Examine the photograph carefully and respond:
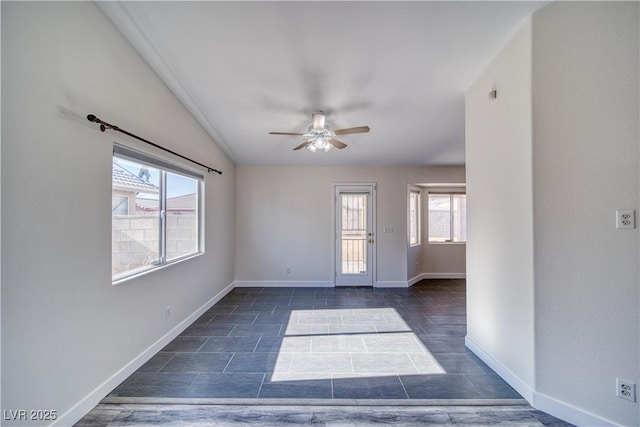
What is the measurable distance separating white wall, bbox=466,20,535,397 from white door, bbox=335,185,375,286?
9.36 ft

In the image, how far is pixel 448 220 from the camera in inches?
260

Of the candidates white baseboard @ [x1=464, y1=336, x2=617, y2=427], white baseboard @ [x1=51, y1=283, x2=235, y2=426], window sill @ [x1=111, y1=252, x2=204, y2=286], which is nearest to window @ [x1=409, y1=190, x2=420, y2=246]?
white baseboard @ [x1=464, y1=336, x2=617, y2=427]

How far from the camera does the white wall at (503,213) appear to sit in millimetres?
2104

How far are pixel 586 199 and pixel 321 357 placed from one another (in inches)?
96.5

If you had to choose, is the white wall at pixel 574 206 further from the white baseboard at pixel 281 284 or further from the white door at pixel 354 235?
the white baseboard at pixel 281 284

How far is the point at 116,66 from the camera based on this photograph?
2.32 metres

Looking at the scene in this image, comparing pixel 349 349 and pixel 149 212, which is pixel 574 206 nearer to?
pixel 349 349

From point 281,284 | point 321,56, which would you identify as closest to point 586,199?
point 321,56

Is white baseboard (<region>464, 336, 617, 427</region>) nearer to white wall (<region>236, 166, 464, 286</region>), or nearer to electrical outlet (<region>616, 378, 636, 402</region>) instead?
electrical outlet (<region>616, 378, 636, 402</region>)

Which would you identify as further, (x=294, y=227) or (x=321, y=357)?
(x=294, y=227)

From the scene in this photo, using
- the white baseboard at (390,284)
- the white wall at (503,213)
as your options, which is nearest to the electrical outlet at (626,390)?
the white wall at (503,213)

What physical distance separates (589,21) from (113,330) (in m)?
4.07

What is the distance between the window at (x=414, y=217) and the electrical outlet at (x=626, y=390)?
4.19 meters

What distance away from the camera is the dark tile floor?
2248mm
